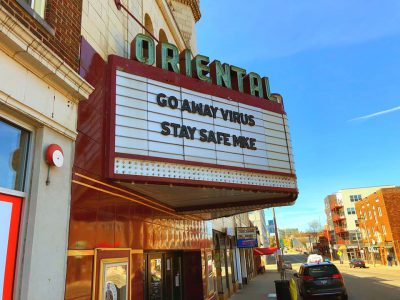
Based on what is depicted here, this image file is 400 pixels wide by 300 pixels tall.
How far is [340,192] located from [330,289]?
256 ft

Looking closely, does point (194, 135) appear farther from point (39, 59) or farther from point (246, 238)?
point (246, 238)

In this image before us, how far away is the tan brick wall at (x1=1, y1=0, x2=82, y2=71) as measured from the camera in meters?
5.05

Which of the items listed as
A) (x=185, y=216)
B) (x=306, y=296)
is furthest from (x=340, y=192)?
(x=185, y=216)

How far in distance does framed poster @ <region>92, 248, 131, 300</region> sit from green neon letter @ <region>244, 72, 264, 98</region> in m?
4.70

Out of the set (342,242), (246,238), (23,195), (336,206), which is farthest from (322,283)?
(336,206)

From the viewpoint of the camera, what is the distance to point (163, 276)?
1112 cm

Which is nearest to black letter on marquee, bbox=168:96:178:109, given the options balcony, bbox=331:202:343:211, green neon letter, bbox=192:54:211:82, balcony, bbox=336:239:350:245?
green neon letter, bbox=192:54:211:82

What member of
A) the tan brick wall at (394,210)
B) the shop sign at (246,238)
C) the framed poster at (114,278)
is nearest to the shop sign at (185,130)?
the framed poster at (114,278)

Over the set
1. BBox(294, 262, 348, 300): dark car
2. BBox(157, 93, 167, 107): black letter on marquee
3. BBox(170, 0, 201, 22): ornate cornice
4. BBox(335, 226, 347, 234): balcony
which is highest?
BBox(170, 0, 201, 22): ornate cornice

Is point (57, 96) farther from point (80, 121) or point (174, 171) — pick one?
point (174, 171)

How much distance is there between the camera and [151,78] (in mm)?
7184

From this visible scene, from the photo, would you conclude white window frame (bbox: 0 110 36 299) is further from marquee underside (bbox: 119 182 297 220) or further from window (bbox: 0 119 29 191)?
marquee underside (bbox: 119 182 297 220)

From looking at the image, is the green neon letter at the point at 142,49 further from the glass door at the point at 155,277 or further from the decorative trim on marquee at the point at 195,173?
the glass door at the point at 155,277

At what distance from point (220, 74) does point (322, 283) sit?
37.3 feet
